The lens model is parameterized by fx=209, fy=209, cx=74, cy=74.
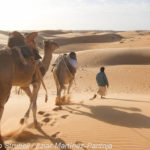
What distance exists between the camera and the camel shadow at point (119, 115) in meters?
5.32

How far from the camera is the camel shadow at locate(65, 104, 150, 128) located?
5323mm

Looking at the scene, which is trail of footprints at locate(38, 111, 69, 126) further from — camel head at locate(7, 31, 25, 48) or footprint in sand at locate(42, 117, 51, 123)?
camel head at locate(7, 31, 25, 48)

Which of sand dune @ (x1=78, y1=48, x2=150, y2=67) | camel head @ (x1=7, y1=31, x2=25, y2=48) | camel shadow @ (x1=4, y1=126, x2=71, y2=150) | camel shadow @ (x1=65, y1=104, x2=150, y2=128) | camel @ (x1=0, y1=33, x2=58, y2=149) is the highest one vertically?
camel head @ (x1=7, y1=31, x2=25, y2=48)

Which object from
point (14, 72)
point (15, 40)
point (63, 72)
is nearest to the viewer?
point (14, 72)

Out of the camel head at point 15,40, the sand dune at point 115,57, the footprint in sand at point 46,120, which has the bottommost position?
the footprint in sand at point 46,120

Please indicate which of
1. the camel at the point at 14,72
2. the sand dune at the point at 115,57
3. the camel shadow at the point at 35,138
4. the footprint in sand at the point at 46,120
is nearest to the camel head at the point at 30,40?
the camel at the point at 14,72

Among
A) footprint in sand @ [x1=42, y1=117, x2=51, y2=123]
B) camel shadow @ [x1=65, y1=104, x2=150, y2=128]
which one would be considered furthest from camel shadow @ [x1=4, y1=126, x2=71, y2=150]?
camel shadow @ [x1=65, y1=104, x2=150, y2=128]

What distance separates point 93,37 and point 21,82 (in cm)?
5062

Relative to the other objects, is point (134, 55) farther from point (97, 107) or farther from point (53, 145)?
point (53, 145)

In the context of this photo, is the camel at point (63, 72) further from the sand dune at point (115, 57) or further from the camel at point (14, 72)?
the sand dune at point (115, 57)

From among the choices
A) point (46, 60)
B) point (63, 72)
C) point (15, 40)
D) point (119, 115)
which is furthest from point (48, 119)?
point (63, 72)

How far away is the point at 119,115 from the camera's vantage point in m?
5.86

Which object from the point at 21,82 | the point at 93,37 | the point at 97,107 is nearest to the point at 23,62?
the point at 21,82

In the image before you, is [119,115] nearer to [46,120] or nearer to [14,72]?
[46,120]
